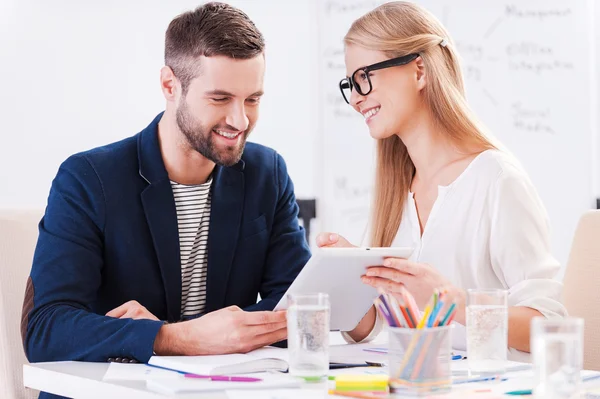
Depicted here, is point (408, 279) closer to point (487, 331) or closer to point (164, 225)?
point (487, 331)

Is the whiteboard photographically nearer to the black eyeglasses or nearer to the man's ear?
the black eyeglasses

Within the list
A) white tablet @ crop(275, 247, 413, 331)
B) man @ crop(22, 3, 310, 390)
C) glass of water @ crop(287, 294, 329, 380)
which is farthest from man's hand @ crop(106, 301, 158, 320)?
glass of water @ crop(287, 294, 329, 380)

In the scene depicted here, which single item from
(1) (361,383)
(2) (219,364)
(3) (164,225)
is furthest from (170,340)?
(1) (361,383)

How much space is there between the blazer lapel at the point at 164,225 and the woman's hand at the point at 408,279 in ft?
1.73

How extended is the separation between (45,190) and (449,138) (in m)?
1.84

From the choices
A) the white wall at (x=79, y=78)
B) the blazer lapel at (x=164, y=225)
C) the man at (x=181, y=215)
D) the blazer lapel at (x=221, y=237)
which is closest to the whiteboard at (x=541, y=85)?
the white wall at (x=79, y=78)

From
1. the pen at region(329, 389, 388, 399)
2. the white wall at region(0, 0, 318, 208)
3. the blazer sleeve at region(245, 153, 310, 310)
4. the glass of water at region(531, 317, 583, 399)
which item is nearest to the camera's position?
the glass of water at region(531, 317, 583, 399)

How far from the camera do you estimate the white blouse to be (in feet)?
5.86

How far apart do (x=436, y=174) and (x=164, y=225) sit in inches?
26.3

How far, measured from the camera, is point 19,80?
10.8ft

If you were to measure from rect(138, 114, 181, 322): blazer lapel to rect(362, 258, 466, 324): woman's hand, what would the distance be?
0.53 meters

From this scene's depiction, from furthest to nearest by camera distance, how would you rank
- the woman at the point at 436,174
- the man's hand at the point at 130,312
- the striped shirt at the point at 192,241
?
the striped shirt at the point at 192,241 < the woman at the point at 436,174 < the man's hand at the point at 130,312

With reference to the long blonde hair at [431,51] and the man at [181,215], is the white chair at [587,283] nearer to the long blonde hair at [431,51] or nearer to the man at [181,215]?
the long blonde hair at [431,51]

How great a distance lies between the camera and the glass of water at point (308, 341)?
1.28 m
